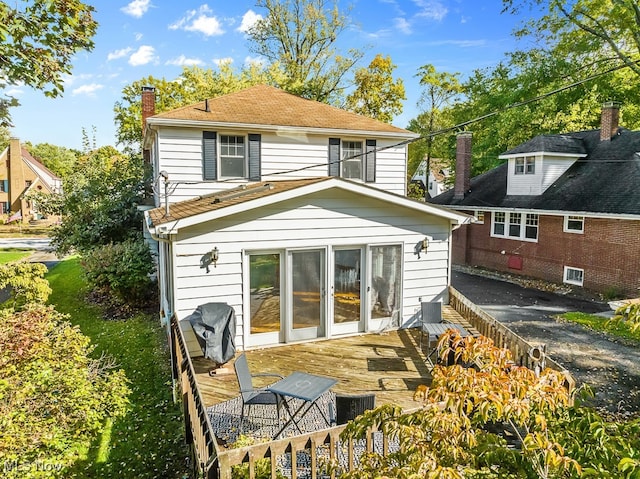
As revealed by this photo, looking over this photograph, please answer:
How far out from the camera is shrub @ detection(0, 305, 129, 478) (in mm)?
3818

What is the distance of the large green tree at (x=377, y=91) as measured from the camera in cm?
2912

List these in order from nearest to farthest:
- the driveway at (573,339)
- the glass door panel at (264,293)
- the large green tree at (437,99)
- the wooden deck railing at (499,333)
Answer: the wooden deck railing at (499,333) < the driveway at (573,339) < the glass door panel at (264,293) < the large green tree at (437,99)

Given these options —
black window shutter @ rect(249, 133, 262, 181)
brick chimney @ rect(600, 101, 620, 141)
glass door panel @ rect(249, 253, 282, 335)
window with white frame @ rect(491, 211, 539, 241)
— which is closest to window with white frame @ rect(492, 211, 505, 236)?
window with white frame @ rect(491, 211, 539, 241)

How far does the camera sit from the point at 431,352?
8.24 metres

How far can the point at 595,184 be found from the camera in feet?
55.3

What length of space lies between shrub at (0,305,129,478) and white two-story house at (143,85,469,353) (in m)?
2.65

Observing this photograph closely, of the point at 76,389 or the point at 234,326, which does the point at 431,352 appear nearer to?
the point at 234,326

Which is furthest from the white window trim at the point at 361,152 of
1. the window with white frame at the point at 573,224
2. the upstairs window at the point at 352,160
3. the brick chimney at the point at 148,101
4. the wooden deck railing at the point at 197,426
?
the window with white frame at the point at 573,224

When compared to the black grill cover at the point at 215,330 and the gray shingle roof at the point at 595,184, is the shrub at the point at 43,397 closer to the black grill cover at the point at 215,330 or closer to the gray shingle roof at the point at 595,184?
the black grill cover at the point at 215,330

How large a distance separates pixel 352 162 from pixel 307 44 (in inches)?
730

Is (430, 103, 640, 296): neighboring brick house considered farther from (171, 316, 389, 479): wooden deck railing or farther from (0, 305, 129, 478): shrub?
(0, 305, 129, 478): shrub

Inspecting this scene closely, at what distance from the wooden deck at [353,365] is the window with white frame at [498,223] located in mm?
12239

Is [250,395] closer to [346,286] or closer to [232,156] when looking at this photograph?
[346,286]

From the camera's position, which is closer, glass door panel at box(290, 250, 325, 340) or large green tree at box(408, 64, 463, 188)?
glass door panel at box(290, 250, 325, 340)
